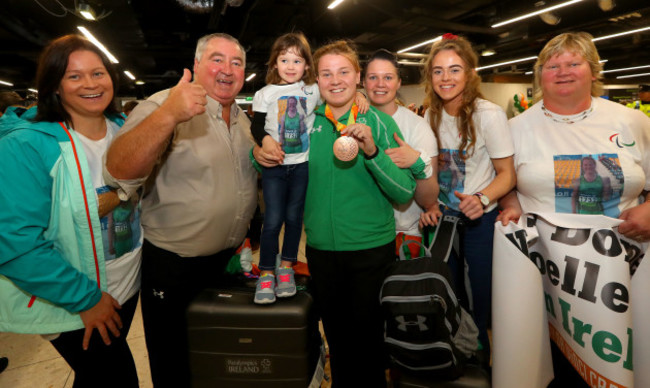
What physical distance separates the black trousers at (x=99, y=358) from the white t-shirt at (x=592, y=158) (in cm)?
222

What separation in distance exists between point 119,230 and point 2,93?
3.03 m

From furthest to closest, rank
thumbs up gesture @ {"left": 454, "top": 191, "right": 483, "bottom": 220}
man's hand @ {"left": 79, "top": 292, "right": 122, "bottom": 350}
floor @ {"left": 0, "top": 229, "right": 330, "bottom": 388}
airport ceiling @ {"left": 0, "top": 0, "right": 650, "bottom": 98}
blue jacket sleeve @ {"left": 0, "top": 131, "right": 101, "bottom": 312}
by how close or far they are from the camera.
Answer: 1. airport ceiling @ {"left": 0, "top": 0, "right": 650, "bottom": 98}
2. floor @ {"left": 0, "top": 229, "right": 330, "bottom": 388}
3. thumbs up gesture @ {"left": 454, "top": 191, "right": 483, "bottom": 220}
4. man's hand @ {"left": 79, "top": 292, "right": 122, "bottom": 350}
5. blue jacket sleeve @ {"left": 0, "top": 131, "right": 101, "bottom": 312}

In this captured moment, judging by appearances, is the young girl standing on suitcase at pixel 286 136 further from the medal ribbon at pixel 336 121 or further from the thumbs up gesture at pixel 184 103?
the thumbs up gesture at pixel 184 103

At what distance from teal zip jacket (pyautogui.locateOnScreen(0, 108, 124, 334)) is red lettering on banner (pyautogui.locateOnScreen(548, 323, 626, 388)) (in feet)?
7.28

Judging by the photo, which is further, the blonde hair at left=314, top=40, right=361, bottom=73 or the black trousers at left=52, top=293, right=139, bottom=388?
the blonde hair at left=314, top=40, right=361, bottom=73

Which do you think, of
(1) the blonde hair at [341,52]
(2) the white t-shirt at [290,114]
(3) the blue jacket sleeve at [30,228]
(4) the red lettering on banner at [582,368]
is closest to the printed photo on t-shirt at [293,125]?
(2) the white t-shirt at [290,114]

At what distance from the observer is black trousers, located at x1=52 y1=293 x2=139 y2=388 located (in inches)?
58.1

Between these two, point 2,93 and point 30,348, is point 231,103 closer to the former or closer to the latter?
point 30,348

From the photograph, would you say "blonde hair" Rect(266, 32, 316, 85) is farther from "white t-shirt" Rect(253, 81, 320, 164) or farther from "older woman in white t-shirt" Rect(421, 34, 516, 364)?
"older woman in white t-shirt" Rect(421, 34, 516, 364)

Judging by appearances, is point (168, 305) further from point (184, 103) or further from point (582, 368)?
point (582, 368)

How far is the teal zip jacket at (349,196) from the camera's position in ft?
5.47

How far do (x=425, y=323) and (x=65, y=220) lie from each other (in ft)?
5.29

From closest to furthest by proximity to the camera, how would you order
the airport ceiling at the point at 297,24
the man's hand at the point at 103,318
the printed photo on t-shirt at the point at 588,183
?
the man's hand at the point at 103,318 < the printed photo on t-shirt at the point at 588,183 < the airport ceiling at the point at 297,24

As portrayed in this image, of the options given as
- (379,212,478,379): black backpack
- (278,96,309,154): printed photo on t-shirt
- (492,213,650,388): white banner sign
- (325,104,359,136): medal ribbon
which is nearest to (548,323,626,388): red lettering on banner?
(492,213,650,388): white banner sign
